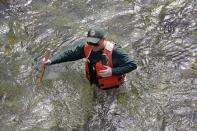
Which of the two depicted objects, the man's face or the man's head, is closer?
the man's head

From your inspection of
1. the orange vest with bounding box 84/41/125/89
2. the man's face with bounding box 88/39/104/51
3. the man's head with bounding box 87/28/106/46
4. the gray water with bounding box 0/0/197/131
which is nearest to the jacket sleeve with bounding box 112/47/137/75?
the orange vest with bounding box 84/41/125/89

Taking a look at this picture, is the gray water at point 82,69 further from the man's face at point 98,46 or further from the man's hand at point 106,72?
the man's face at point 98,46

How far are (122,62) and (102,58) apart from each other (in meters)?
0.39

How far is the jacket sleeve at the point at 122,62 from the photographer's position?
8.82 m

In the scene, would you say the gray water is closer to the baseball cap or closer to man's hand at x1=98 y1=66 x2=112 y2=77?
man's hand at x1=98 y1=66 x2=112 y2=77

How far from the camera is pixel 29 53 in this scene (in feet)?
37.3

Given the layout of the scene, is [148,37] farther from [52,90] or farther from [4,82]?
[4,82]

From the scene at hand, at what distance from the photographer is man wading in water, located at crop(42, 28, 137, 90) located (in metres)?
8.79

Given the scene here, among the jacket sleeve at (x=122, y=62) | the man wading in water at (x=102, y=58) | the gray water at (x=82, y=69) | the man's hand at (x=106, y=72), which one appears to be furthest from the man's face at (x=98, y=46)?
the gray water at (x=82, y=69)

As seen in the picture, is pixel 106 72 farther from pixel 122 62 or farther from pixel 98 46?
pixel 98 46

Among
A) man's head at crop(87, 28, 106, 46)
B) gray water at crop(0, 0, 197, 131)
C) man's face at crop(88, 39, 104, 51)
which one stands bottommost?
gray water at crop(0, 0, 197, 131)

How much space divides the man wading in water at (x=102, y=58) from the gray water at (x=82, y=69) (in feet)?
2.06

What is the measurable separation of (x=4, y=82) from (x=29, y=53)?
1.18m

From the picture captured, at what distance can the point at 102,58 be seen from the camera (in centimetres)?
899
